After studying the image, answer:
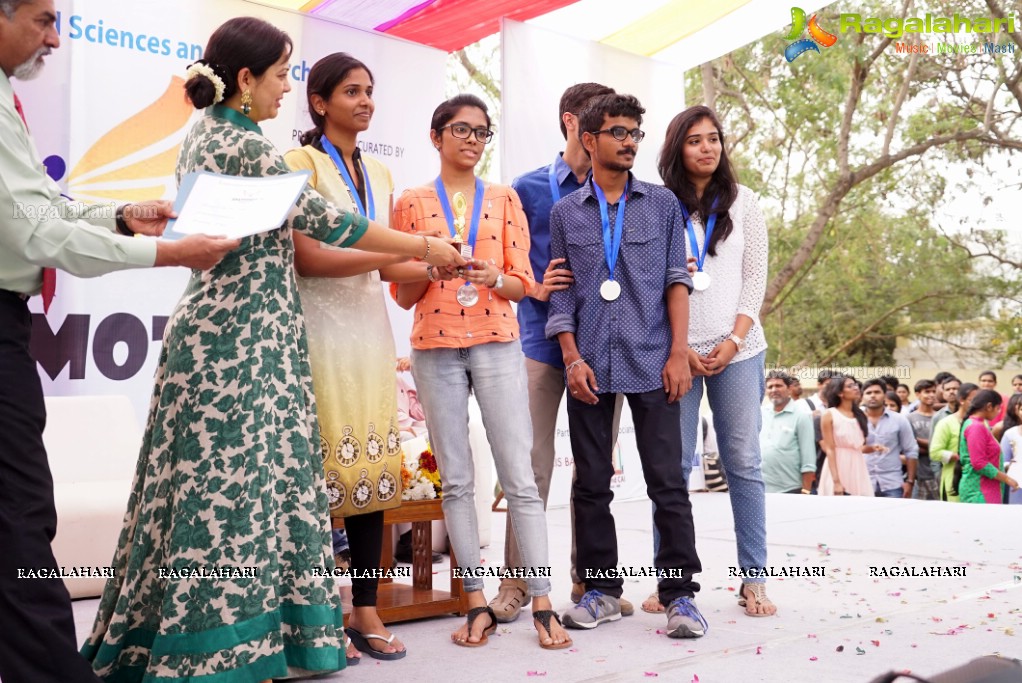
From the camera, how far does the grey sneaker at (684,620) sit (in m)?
3.45

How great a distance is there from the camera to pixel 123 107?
5273 millimetres

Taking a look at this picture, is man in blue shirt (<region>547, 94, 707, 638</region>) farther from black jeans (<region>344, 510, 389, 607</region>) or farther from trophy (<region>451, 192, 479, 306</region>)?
black jeans (<region>344, 510, 389, 607</region>)

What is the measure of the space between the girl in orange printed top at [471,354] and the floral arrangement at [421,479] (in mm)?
502

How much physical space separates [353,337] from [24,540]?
121 centimetres

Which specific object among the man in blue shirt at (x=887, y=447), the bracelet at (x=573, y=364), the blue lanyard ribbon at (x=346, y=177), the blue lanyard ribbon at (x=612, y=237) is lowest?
the man in blue shirt at (x=887, y=447)

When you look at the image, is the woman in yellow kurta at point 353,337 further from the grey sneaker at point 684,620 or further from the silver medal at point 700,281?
the silver medal at point 700,281

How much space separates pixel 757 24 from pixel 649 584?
441cm

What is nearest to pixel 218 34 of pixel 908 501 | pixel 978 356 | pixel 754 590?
pixel 754 590

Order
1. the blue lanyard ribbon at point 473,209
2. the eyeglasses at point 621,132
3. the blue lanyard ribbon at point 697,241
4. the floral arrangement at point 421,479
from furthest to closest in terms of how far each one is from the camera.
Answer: the floral arrangement at point 421,479 → the blue lanyard ribbon at point 697,241 → the eyeglasses at point 621,132 → the blue lanyard ribbon at point 473,209

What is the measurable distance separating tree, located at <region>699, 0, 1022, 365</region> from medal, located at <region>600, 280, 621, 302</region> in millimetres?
9677

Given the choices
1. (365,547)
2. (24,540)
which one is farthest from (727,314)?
(24,540)

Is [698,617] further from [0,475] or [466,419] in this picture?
[0,475]

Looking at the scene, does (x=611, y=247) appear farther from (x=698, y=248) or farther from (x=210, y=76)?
(x=210, y=76)

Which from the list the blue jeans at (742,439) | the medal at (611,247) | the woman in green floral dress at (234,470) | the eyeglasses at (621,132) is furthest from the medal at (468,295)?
the blue jeans at (742,439)
